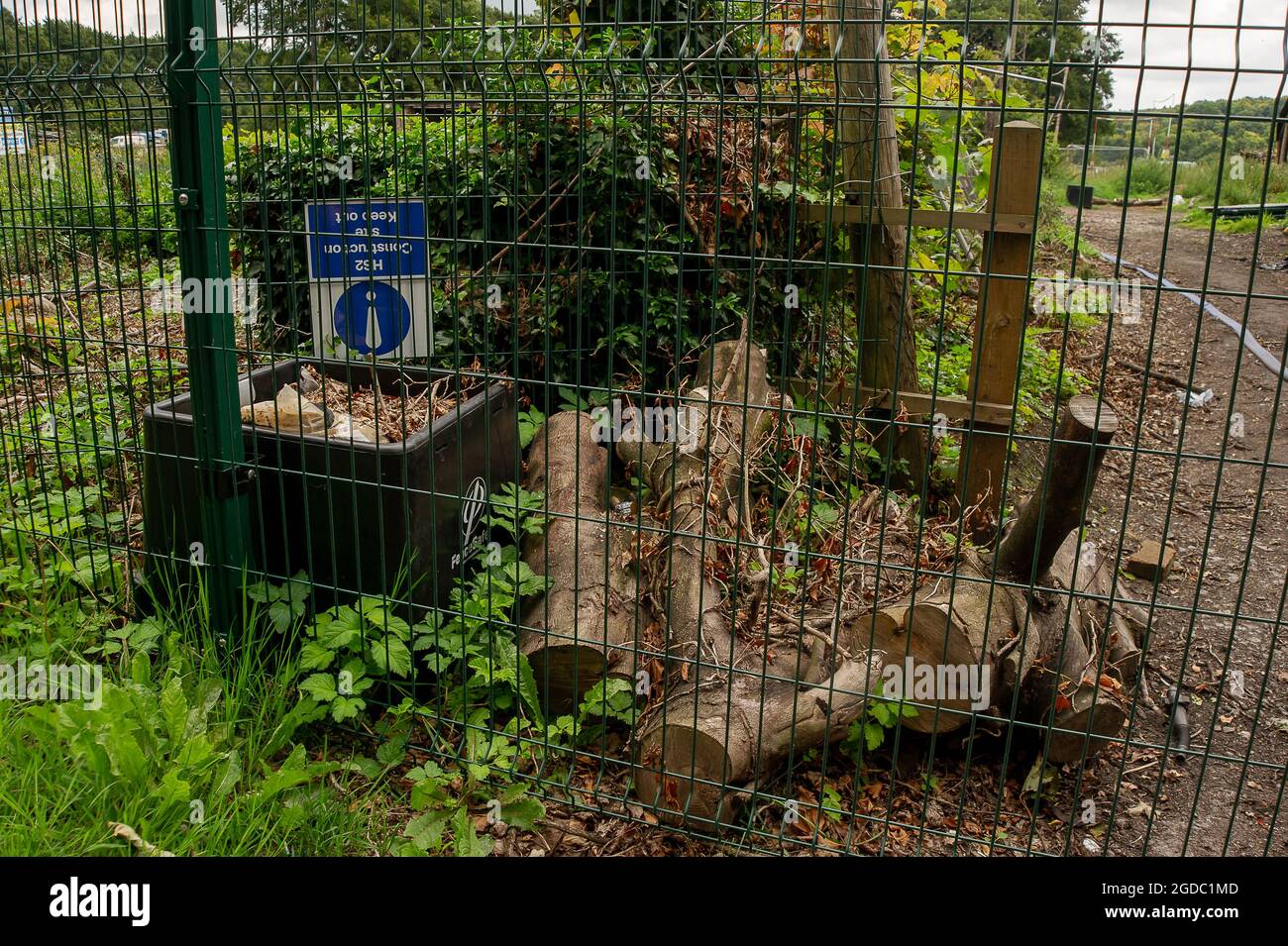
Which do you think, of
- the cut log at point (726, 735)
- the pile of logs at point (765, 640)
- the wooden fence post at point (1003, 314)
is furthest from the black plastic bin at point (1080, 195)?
the wooden fence post at point (1003, 314)

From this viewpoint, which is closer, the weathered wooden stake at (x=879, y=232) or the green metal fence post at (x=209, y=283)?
the green metal fence post at (x=209, y=283)

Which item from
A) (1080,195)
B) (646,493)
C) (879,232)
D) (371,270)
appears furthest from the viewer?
(879,232)

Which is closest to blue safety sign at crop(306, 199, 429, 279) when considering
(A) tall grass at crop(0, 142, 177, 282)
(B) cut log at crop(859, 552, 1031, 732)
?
(A) tall grass at crop(0, 142, 177, 282)

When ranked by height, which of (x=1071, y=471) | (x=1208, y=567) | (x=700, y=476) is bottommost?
(x=1208, y=567)

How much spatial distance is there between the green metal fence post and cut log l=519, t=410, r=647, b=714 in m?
1.15

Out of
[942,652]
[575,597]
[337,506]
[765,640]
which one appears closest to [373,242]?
[337,506]

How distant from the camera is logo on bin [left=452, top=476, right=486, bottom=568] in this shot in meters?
4.07

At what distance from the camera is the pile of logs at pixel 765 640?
318 centimetres

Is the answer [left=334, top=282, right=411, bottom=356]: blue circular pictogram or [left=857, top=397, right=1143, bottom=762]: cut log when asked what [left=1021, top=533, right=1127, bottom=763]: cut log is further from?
[left=334, top=282, right=411, bottom=356]: blue circular pictogram

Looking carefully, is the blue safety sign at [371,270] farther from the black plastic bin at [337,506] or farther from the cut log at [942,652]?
the cut log at [942,652]

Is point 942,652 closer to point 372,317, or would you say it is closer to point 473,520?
point 473,520

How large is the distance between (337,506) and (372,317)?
2.36ft

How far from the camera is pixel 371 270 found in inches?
139
